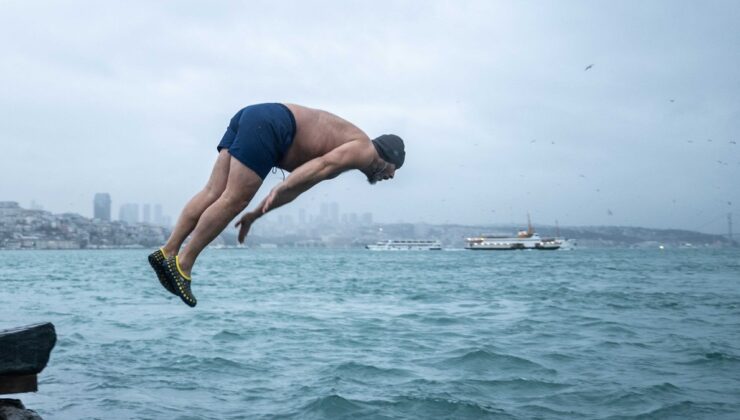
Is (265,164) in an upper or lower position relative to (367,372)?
upper

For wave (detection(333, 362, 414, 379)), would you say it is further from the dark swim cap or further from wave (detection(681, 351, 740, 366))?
the dark swim cap

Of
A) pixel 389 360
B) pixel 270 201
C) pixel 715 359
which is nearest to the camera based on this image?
pixel 270 201

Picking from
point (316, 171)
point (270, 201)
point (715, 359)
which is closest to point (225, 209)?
point (270, 201)

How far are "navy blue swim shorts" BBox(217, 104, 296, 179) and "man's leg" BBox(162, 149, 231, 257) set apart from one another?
347 mm

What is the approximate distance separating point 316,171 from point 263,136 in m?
0.44

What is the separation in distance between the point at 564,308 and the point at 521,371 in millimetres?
17450

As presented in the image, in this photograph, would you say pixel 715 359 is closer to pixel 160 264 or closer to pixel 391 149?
pixel 391 149

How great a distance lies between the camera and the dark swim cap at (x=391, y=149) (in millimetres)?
5219

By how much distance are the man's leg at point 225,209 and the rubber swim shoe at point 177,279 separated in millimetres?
41

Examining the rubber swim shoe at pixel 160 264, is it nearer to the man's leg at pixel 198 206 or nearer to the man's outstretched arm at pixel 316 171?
the man's leg at pixel 198 206

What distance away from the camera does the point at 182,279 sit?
5.18m

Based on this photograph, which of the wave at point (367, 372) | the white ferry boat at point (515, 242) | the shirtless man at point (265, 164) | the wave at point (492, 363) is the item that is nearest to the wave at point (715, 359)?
the wave at point (492, 363)

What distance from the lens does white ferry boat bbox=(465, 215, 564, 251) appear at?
161875 millimetres

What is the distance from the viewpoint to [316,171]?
192 inches
